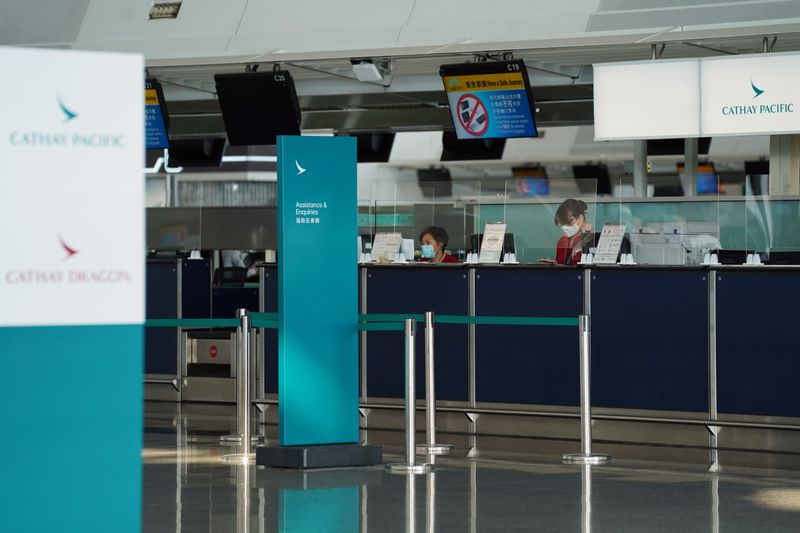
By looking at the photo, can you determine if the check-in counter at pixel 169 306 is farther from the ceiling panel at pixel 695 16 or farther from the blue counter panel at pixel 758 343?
the blue counter panel at pixel 758 343

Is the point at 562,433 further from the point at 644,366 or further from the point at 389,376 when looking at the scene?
the point at 389,376

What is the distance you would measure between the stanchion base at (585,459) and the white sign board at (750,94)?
2.61 m

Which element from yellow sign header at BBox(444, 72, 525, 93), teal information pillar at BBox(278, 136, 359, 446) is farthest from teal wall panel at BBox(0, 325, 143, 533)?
yellow sign header at BBox(444, 72, 525, 93)

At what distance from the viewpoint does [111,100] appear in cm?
336

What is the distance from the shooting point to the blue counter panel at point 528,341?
895 cm

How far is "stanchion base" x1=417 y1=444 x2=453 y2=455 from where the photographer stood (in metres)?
8.22

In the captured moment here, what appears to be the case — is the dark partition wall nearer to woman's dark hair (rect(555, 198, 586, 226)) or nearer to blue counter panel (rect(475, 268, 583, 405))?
blue counter panel (rect(475, 268, 583, 405))

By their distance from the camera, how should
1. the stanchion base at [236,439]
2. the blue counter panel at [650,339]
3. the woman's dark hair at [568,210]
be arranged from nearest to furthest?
the blue counter panel at [650,339], the stanchion base at [236,439], the woman's dark hair at [568,210]

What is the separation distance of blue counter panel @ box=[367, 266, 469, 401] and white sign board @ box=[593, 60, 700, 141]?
5.12 feet

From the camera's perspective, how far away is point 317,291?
7.55 m

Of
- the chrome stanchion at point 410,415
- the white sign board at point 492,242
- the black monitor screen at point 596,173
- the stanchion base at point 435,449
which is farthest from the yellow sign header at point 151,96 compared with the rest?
the black monitor screen at point 596,173

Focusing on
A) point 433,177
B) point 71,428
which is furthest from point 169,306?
point 433,177

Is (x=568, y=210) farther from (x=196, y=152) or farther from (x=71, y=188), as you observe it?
(x=196, y=152)

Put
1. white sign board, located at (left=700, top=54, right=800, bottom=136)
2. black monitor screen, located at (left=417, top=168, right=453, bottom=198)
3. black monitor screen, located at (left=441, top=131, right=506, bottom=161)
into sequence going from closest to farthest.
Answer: white sign board, located at (left=700, top=54, right=800, bottom=136) → black monitor screen, located at (left=441, top=131, right=506, bottom=161) → black monitor screen, located at (left=417, top=168, right=453, bottom=198)
